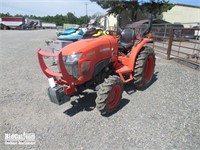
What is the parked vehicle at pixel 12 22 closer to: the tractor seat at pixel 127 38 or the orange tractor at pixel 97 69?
the tractor seat at pixel 127 38

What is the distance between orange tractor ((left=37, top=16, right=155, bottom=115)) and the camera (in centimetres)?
319

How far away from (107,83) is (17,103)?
213 cm

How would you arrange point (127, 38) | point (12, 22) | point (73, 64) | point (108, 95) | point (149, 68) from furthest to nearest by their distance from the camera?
point (12, 22), point (149, 68), point (127, 38), point (108, 95), point (73, 64)

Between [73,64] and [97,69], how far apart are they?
562 mm

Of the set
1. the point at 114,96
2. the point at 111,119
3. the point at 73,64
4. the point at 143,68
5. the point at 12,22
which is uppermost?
the point at 12,22

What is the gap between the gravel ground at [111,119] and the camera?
9.17 ft

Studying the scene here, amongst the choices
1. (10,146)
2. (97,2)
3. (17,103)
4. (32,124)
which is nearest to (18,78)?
(17,103)

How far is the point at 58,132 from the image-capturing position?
3.05 meters

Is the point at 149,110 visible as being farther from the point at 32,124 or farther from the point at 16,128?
the point at 16,128

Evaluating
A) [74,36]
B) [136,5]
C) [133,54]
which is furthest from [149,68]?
[136,5]

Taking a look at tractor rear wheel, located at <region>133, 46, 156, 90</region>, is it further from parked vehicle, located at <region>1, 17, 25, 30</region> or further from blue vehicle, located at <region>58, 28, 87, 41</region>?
parked vehicle, located at <region>1, 17, 25, 30</region>

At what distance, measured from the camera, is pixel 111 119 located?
11.1 feet

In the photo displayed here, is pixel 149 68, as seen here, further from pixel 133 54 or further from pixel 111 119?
pixel 111 119

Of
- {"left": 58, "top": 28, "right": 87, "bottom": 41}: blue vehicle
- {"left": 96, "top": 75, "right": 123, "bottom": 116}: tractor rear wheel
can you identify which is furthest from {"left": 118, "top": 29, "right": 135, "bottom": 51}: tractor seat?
{"left": 58, "top": 28, "right": 87, "bottom": 41}: blue vehicle
